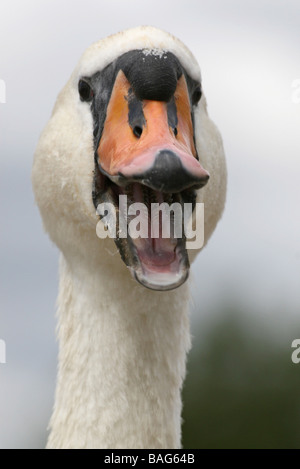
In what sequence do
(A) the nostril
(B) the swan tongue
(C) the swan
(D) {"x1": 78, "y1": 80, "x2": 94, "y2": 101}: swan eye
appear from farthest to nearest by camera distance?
(D) {"x1": 78, "y1": 80, "x2": 94, "y2": 101}: swan eye < (C) the swan < (A) the nostril < (B) the swan tongue

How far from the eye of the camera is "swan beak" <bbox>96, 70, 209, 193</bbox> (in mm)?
4270

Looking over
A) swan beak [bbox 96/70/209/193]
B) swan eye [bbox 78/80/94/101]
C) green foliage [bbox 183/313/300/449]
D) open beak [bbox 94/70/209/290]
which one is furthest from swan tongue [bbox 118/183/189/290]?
green foliage [bbox 183/313/300/449]

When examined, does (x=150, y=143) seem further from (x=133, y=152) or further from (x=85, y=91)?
(x=85, y=91)

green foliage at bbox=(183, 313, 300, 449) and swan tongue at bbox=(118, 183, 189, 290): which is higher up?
green foliage at bbox=(183, 313, 300, 449)

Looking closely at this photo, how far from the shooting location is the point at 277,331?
38875 mm

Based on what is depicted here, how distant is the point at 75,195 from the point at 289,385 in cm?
3039

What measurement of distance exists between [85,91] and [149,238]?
122 cm

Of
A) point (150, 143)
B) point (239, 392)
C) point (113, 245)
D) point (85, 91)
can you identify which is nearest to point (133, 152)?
point (150, 143)

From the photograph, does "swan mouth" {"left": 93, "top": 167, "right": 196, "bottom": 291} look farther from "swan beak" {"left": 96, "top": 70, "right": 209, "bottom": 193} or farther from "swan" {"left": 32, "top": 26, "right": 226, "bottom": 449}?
"swan beak" {"left": 96, "top": 70, "right": 209, "bottom": 193}

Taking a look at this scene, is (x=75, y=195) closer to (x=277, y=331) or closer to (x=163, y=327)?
(x=163, y=327)

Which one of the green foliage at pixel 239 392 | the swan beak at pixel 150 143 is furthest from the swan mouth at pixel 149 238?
the green foliage at pixel 239 392

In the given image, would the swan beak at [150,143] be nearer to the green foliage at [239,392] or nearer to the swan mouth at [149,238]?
the swan mouth at [149,238]
